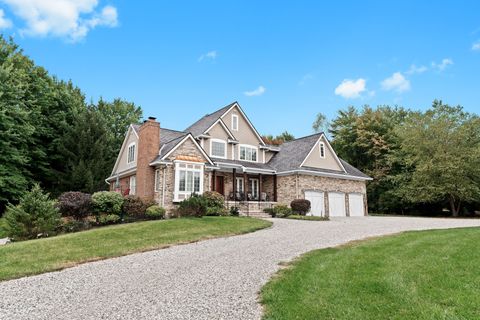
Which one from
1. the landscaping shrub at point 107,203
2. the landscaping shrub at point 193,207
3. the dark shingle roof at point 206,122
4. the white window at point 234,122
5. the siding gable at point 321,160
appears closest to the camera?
the landscaping shrub at point 107,203

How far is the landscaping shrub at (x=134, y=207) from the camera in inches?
679

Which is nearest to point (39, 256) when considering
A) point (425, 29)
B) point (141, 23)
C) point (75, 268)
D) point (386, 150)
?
point (75, 268)

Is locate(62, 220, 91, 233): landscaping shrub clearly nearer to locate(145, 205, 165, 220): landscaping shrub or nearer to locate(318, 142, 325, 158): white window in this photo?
locate(145, 205, 165, 220): landscaping shrub

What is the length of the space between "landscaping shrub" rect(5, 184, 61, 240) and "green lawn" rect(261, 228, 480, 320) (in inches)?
418

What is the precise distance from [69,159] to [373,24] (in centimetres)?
2627

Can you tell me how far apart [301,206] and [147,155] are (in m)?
10.9

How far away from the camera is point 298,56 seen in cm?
1989

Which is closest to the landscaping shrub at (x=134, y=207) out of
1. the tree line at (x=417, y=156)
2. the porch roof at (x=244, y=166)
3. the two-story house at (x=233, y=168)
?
the two-story house at (x=233, y=168)

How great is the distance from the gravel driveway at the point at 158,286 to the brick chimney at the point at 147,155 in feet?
34.6

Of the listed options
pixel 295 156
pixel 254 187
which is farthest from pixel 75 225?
pixel 295 156

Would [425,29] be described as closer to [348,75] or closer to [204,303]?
[348,75]

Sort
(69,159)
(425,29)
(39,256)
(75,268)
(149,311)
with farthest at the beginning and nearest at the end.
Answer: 1. (69,159)
2. (425,29)
3. (39,256)
4. (75,268)
5. (149,311)

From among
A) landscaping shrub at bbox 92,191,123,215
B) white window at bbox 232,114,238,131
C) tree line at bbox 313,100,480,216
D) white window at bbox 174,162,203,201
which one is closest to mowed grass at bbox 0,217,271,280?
landscaping shrub at bbox 92,191,123,215

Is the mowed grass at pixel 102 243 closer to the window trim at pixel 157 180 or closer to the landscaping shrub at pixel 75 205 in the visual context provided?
the landscaping shrub at pixel 75 205
